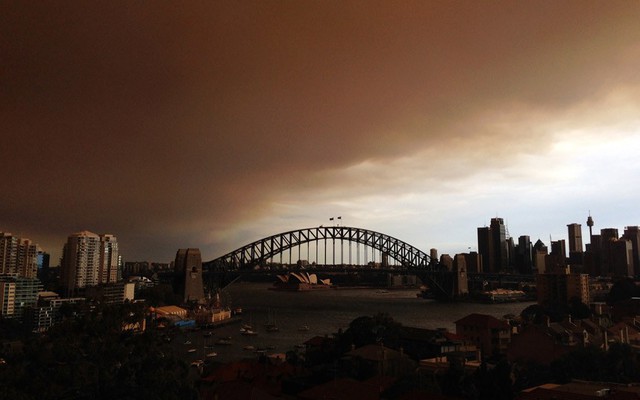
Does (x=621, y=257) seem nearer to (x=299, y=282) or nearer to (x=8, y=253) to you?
(x=299, y=282)

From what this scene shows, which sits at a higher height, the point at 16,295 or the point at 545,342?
the point at 16,295

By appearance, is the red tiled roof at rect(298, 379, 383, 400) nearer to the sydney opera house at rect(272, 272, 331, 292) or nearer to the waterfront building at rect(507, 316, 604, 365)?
the waterfront building at rect(507, 316, 604, 365)

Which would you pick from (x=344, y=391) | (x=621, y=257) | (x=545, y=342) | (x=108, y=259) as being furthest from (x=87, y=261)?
(x=621, y=257)

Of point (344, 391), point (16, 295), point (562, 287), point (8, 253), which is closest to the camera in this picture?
point (344, 391)

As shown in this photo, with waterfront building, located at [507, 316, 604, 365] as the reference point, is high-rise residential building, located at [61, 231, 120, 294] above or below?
above

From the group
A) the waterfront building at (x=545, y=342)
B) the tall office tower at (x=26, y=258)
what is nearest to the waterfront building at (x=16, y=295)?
the tall office tower at (x=26, y=258)

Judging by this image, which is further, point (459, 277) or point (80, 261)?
point (459, 277)

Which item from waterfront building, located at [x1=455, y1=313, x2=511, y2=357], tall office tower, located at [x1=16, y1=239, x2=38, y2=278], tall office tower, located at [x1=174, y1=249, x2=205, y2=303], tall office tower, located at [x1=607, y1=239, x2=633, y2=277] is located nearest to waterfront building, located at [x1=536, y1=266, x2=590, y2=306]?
waterfront building, located at [x1=455, y1=313, x2=511, y2=357]
